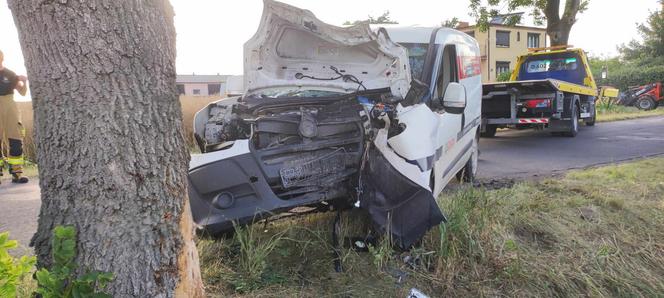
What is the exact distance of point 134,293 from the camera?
2.28 m

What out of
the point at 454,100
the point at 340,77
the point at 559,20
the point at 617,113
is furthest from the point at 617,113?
the point at 340,77

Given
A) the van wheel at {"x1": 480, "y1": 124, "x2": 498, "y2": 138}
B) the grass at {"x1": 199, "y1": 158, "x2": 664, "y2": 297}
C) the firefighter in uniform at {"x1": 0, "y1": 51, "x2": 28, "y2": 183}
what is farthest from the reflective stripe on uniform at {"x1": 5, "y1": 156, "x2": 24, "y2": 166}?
the van wheel at {"x1": 480, "y1": 124, "x2": 498, "y2": 138}

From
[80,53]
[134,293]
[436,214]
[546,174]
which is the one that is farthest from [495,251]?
[546,174]

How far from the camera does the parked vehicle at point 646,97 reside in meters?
22.7

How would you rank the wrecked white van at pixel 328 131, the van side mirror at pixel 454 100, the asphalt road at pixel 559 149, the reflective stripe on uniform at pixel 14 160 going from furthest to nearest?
the asphalt road at pixel 559 149 < the reflective stripe on uniform at pixel 14 160 < the van side mirror at pixel 454 100 < the wrecked white van at pixel 328 131

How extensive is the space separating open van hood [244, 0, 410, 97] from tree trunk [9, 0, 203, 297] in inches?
87.6

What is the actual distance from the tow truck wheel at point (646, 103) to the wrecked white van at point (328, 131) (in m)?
21.7

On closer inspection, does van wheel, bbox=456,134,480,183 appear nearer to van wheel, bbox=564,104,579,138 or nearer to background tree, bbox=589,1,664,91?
van wheel, bbox=564,104,579,138

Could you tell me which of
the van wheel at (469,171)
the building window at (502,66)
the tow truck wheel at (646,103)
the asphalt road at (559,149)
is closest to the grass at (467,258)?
the van wheel at (469,171)

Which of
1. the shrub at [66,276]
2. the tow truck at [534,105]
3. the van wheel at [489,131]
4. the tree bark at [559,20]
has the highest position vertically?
the tree bark at [559,20]

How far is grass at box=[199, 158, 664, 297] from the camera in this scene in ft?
10.5

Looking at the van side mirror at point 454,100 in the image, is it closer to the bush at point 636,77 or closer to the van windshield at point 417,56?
the van windshield at point 417,56

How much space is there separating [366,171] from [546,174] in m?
4.51

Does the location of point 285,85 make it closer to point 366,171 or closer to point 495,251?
A: point 366,171
